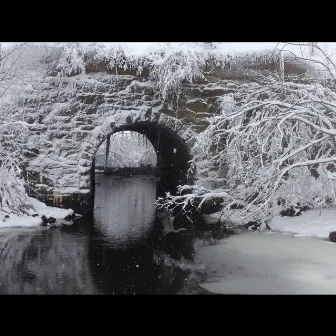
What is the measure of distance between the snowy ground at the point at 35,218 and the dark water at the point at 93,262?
1.46ft

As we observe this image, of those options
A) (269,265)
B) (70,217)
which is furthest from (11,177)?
(269,265)

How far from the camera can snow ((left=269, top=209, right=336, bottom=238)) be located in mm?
9273

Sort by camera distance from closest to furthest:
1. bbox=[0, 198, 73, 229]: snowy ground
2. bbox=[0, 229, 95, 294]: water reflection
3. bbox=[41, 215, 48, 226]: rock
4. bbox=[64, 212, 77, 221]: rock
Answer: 1. bbox=[0, 229, 95, 294]: water reflection
2. bbox=[0, 198, 73, 229]: snowy ground
3. bbox=[41, 215, 48, 226]: rock
4. bbox=[64, 212, 77, 221]: rock

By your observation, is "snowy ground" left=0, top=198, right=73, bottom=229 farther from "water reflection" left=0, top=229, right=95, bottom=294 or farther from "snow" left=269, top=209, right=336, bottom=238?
"snow" left=269, top=209, right=336, bottom=238

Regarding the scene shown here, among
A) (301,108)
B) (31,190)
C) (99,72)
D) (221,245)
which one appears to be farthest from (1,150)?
(301,108)

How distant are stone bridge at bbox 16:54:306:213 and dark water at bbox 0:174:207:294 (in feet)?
5.16

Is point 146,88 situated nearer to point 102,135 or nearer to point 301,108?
point 102,135

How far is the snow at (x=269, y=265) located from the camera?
579 centimetres

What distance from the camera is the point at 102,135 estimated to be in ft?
36.9

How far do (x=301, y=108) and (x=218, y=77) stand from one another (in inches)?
167

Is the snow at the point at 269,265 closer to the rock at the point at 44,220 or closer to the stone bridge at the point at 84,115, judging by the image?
the stone bridge at the point at 84,115

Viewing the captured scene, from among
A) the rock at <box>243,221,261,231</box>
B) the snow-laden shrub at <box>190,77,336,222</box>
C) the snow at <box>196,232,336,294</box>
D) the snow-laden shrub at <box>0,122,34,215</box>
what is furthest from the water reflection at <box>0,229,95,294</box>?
the rock at <box>243,221,261,231</box>

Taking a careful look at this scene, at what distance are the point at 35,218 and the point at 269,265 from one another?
5.71 metres

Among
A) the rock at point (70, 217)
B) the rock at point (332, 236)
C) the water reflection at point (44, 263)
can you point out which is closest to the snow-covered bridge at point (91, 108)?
the rock at point (70, 217)
